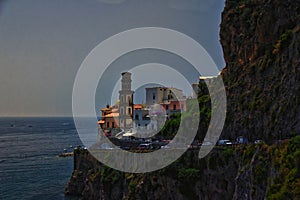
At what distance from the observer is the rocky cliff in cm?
2414

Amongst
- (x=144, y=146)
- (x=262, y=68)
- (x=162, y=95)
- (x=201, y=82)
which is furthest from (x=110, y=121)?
(x=262, y=68)

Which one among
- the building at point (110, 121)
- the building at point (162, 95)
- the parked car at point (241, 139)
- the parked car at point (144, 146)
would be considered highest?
the building at point (162, 95)

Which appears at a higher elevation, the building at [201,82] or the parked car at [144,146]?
the building at [201,82]

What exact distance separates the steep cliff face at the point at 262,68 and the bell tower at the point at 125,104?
21994 mm

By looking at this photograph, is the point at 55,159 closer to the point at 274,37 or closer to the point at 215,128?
the point at 215,128

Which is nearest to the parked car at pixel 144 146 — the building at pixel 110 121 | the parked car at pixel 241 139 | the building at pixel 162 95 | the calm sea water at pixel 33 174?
the parked car at pixel 241 139

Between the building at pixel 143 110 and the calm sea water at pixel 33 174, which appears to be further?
the building at pixel 143 110

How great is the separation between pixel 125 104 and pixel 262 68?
3174 centimetres

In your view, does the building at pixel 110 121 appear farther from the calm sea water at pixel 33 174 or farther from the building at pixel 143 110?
the calm sea water at pixel 33 174

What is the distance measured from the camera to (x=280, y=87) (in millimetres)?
36094

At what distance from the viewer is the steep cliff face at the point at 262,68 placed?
113ft

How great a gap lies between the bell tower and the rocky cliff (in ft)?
45.6

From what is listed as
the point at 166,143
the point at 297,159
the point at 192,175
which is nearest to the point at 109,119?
the point at 166,143

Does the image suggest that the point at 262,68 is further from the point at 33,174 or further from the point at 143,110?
the point at 33,174
